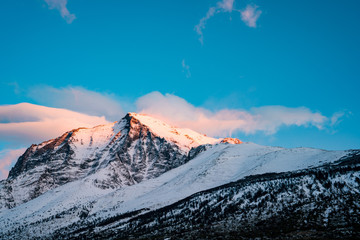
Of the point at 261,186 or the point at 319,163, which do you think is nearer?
the point at 261,186

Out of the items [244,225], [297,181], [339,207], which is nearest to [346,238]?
[339,207]

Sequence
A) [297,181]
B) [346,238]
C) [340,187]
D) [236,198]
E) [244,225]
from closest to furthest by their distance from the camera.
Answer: [346,238] < [244,225] < [340,187] < [297,181] < [236,198]

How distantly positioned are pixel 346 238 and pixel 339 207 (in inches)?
1103

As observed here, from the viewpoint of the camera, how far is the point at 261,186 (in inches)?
5128

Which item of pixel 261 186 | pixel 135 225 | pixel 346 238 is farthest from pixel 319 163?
pixel 346 238

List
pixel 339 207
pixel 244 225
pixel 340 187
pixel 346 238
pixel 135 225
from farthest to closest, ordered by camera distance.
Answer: pixel 135 225 < pixel 340 187 < pixel 244 225 < pixel 339 207 < pixel 346 238

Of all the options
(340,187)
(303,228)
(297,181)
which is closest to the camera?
(303,228)

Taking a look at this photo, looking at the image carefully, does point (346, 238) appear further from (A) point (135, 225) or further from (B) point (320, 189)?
(A) point (135, 225)

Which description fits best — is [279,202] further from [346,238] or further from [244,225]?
[346,238]

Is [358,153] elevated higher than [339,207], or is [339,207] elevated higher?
[358,153]

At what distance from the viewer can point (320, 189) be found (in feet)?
328

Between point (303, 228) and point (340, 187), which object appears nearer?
point (303, 228)

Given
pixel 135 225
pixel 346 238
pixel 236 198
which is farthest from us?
pixel 135 225

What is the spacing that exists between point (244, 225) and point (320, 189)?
3463 centimetres
